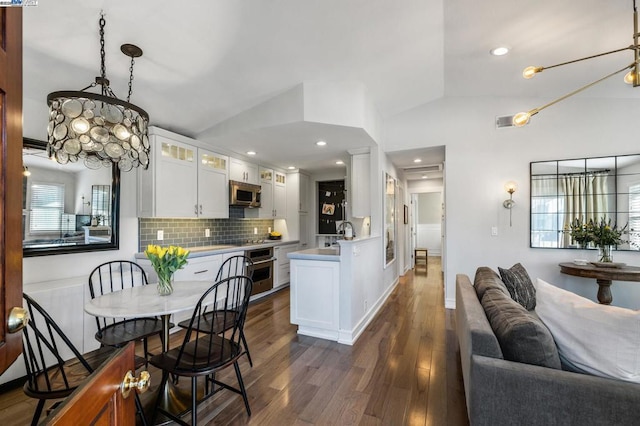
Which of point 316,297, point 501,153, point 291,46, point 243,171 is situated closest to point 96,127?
point 291,46

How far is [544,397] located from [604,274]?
2.78 m

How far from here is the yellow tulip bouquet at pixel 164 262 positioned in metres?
2.17

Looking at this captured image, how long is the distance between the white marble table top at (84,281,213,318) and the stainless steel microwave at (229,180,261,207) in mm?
2221

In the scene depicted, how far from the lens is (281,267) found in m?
5.30

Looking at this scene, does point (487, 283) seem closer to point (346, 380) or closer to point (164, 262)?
point (346, 380)

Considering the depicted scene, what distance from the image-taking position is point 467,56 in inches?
126

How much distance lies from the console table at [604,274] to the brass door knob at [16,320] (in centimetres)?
450

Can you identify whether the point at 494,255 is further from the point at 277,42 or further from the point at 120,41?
the point at 120,41

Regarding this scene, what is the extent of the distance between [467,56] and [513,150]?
161 centimetres

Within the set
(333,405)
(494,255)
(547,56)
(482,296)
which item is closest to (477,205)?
(494,255)

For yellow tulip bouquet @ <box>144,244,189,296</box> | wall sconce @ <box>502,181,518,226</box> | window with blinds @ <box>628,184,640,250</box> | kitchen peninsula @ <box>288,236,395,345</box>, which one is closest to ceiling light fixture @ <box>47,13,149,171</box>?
yellow tulip bouquet @ <box>144,244,189,296</box>

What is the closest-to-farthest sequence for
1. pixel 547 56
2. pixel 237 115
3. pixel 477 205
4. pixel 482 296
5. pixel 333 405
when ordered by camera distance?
pixel 333 405
pixel 482 296
pixel 547 56
pixel 237 115
pixel 477 205

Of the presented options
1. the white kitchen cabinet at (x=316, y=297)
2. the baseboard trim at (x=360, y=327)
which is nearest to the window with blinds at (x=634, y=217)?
the baseboard trim at (x=360, y=327)

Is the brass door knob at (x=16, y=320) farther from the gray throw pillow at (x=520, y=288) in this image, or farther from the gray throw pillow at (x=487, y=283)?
the gray throw pillow at (x=520, y=288)
